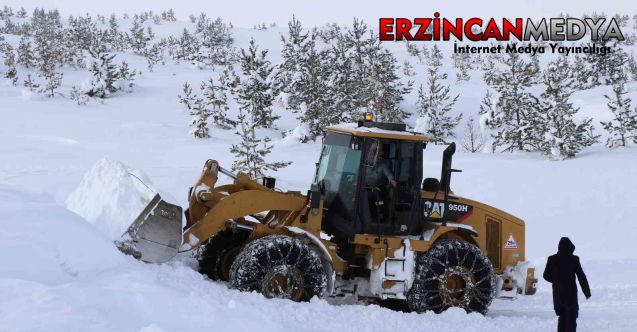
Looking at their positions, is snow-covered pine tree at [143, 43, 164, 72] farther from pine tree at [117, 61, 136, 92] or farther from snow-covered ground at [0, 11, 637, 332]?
pine tree at [117, 61, 136, 92]

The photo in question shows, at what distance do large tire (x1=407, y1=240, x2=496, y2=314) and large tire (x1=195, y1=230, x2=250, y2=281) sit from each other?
2.46 metres

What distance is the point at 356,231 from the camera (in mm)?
8414

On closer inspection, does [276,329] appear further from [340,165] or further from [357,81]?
[357,81]

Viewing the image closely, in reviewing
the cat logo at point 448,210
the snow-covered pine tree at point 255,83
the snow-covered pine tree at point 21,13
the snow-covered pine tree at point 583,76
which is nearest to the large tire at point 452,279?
the cat logo at point 448,210

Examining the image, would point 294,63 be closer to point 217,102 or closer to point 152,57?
point 217,102

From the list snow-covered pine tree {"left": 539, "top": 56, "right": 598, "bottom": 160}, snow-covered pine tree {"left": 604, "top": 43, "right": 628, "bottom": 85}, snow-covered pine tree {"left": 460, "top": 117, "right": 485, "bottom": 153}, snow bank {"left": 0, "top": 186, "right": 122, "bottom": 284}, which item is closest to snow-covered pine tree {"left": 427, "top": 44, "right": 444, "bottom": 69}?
snow-covered pine tree {"left": 460, "top": 117, "right": 485, "bottom": 153}

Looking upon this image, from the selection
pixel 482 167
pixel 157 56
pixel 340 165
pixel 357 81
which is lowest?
pixel 340 165

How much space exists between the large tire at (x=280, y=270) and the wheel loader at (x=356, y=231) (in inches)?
0.5

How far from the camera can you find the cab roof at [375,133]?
820cm

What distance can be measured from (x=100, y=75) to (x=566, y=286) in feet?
120

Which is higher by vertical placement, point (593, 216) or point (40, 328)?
point (593, 216)

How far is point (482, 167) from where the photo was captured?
2434cm

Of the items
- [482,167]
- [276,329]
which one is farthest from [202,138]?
[276,329]

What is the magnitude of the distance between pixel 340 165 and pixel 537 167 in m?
18.2
